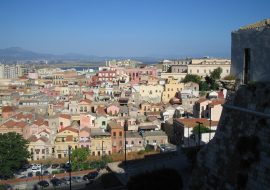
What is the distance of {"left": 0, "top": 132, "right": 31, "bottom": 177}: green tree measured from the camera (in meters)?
27.4

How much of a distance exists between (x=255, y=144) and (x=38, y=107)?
136ft

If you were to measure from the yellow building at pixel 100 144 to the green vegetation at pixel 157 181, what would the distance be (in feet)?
68.4

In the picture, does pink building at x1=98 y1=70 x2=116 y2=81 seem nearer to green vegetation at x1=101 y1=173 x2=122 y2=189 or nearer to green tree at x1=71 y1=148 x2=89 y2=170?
green tree at x1=71 y1=148 x2=89 y2=170

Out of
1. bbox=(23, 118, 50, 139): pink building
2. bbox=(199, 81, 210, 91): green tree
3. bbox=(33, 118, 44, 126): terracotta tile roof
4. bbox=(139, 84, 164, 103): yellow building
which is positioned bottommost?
bbox=(23, 118, 50, 139): pink building

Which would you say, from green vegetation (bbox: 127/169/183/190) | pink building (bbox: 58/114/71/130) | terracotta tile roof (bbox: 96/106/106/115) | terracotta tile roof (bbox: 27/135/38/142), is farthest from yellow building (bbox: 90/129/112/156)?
green vegetation (bbox: 127/169/183/190)

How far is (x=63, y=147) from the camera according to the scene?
106 ft

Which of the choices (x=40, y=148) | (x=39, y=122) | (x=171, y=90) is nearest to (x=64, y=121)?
(x=39, y=122)

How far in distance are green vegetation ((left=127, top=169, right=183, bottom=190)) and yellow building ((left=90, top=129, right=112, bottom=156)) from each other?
20.9m

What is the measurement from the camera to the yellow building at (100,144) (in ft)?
107

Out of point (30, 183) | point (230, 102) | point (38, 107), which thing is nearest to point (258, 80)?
point (230, 102)

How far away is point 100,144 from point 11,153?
757 cm

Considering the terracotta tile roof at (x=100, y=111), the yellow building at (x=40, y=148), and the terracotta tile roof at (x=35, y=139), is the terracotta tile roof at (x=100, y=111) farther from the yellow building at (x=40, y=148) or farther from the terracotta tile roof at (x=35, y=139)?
the yellow building at (x=40, y=148)

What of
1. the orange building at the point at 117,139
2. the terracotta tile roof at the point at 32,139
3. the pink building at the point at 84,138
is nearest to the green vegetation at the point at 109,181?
the pink building at the point at 84,138

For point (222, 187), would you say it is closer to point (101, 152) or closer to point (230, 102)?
point (230, 102)
